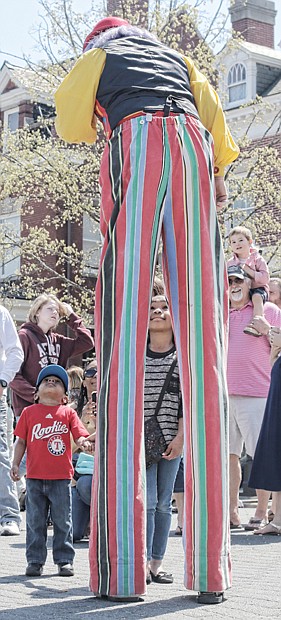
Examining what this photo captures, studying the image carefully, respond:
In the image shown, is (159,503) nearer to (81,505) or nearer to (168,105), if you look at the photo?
(168,105)

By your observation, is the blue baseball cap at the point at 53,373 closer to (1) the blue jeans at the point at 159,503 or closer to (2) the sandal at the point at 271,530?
(1) the blue jeans at the point at 159,503

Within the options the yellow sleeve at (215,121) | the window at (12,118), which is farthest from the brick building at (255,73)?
the yellow sleeve at (215,121)

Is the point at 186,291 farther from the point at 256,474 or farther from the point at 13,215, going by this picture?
the point at 13,215

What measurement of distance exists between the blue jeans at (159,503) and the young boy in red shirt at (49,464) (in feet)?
1.54

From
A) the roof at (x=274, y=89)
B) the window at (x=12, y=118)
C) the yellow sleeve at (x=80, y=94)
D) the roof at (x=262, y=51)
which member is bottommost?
the yellow sleeve at (x=80, y=94)

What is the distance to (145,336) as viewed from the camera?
4.37 m

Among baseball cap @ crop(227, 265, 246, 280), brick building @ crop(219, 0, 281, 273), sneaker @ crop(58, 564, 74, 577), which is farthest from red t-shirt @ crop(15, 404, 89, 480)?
brick building @ crop(219, 0, 281, 273)

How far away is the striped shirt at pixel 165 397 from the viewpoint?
547cm

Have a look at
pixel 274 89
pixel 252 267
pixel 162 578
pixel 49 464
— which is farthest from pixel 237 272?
pixel 274 89

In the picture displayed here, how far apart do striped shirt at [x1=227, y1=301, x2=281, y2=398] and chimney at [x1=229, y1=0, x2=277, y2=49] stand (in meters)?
22.8

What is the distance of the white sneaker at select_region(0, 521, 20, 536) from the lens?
8.19m

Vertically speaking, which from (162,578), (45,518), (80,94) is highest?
(80,94)

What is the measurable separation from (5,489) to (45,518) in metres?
2.80

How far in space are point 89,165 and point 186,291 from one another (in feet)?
55.0
